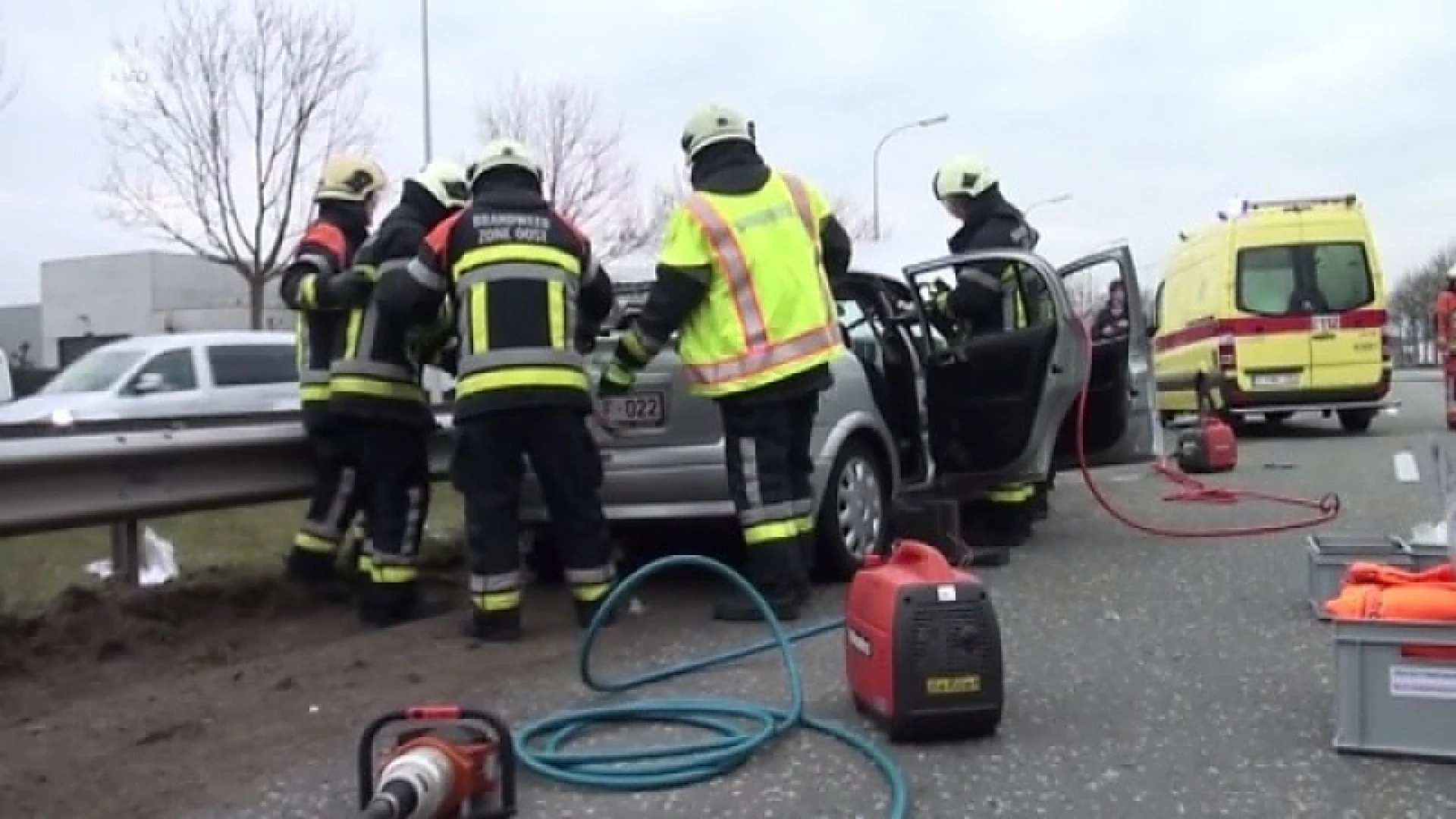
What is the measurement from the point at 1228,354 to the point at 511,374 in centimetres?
1391

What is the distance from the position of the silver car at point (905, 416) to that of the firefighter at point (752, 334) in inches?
14.2

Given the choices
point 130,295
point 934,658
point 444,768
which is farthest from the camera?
point 130,295

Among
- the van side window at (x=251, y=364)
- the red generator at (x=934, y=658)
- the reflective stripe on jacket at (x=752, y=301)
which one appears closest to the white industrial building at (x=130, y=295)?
the van side window at (x=251, y=364)

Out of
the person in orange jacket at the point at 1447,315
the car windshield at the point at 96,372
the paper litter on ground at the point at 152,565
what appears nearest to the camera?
the paper litter on ground at the point at 152,565

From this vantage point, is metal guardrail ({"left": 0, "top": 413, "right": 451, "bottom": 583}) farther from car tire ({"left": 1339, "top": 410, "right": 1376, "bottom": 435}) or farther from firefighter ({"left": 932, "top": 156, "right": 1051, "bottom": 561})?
car tire ({"left": 1339, "top": 410, "right": 1376, "bottom": 435})

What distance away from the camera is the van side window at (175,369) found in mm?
15711

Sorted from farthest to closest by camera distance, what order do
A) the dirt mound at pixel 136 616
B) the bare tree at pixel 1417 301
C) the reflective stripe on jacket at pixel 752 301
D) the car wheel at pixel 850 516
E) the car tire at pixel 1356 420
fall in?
1. the bare tree at pixel 1417 301
2. the car tire at pixel 1356 420
3. the car wheel at pixel 850 516
4. the reflective stripe on jacket at pixel 752 301
5. the dirt mound at pixel 136 616

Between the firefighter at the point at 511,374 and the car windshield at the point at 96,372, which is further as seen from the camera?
the car windshield at the point at 96,372

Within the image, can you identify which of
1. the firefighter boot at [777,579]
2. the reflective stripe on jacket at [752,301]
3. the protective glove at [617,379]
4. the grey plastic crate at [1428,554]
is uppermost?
the reflective stripe on jacket at [752,301]

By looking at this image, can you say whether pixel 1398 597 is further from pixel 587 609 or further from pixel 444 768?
pixel 587 609

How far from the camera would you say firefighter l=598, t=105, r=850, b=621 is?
250 inches

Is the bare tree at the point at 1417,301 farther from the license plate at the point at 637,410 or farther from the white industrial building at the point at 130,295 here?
the license plate at the point at 637,410

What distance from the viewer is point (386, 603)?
6.57 meters

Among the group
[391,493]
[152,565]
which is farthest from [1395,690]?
[152,565]
